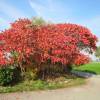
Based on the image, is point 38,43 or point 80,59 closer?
point 38,43

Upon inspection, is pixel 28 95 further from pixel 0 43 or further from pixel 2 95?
pixel 0 43

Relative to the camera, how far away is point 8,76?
1658 centimetres

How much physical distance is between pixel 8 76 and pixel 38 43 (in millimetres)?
2640

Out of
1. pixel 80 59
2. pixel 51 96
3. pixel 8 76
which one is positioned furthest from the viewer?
pixel 80 59

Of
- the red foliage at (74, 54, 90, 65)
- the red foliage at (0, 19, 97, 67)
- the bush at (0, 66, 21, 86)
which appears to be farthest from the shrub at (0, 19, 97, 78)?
the bush at (0, 66, 21, 86)

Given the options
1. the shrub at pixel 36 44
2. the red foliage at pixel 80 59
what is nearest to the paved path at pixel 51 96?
the shrub at pixel 36 44

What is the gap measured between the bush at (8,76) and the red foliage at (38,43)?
52 centimetres

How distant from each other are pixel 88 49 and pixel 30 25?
7.21 meters

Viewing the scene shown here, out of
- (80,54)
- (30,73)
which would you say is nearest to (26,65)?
(30,73)

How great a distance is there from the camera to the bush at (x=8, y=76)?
16.3 meters

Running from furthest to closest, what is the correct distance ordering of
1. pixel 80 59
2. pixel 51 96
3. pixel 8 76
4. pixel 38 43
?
pixel 80 59 → pixel 38 43 → pixel 8 76 → pixel 51 96

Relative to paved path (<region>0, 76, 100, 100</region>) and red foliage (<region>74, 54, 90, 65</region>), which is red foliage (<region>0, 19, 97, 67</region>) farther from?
paved path (<region>0, 76, 100, 100</region>)

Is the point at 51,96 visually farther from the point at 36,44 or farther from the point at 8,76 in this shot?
the point at 36,44

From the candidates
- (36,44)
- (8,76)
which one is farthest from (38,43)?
(8,76)
